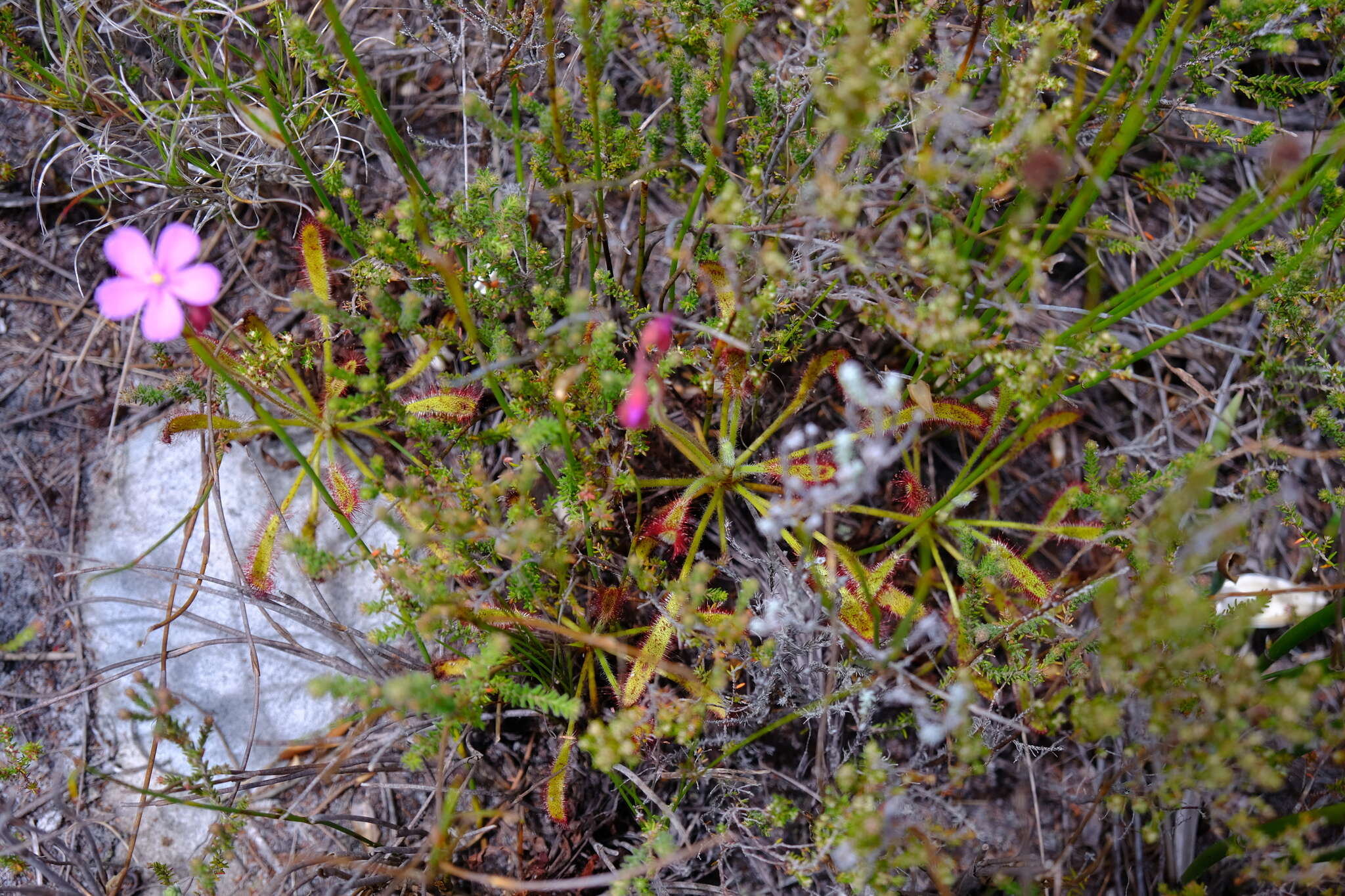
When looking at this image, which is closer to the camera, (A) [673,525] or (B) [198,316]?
(B) [198,316]

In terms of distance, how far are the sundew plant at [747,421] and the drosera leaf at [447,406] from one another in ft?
0.05

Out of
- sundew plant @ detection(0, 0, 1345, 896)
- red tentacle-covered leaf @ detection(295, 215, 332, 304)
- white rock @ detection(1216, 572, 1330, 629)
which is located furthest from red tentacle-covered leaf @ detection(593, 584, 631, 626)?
white rock @ detection(1216, 572, 1330, 629)

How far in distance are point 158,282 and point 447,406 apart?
0.97 meters

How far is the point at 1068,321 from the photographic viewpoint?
3363 mm

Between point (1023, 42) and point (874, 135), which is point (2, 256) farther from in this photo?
point (1023, 42)

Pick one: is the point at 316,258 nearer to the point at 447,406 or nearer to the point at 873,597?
the point at 447,406

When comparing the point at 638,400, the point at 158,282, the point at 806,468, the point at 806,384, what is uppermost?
the point at 158,282

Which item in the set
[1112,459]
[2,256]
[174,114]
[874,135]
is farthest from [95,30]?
[1112,459]

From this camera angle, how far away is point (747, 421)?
3074 mm

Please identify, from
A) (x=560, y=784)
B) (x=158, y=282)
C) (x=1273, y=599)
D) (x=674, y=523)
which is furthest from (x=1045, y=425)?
Answer: (x=158, y=282)

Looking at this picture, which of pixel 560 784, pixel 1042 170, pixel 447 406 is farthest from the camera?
pixel 447 406

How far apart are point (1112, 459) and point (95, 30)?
4248 mm

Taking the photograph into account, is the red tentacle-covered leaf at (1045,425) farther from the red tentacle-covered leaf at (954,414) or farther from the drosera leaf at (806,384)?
the drosera leaf at (806,384)

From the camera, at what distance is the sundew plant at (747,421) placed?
1.94 meters
